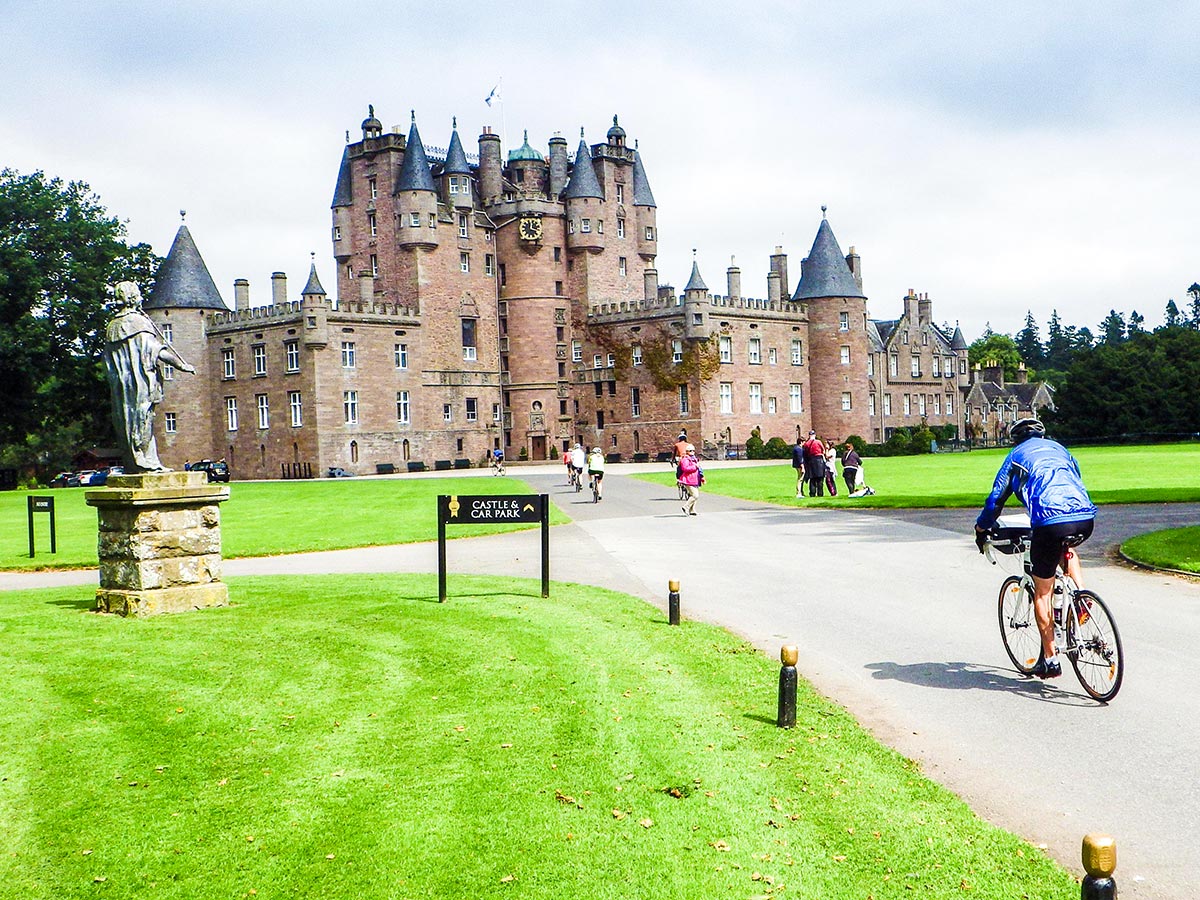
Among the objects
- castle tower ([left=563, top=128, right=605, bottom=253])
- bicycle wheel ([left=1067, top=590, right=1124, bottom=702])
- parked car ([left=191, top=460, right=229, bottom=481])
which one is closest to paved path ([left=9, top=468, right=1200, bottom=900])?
bicycle wheel ([left=1067, top=590, right=1124, bottom=702])

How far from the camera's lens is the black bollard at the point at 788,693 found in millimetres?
8031

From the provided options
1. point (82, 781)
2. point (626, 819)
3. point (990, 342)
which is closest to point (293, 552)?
point (82, 781)

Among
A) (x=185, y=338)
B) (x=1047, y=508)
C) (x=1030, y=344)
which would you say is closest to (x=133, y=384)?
(x=1047, y=508)

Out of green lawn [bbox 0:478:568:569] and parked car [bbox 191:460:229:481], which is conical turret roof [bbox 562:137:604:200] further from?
green lawn [bbox 0:478:568:569]

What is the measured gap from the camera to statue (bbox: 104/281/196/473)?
1359cm

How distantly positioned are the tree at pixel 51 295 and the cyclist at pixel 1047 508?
62429 millimetres

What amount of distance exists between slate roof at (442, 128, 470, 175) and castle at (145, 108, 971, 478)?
0.22 meters

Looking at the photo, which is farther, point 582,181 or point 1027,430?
point 582,181

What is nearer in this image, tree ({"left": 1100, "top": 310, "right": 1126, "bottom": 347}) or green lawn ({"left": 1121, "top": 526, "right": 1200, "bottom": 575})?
green lawn ({"left": 1121, "top": 526, "right": 1200, "bottom": 575})

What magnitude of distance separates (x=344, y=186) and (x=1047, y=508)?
79537 mm

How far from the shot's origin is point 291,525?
28.7 m

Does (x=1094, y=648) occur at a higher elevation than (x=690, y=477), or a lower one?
lower

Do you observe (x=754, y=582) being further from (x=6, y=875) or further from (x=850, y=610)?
(x=6, y=875)

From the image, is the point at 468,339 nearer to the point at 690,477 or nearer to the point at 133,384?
the point at 690,477
